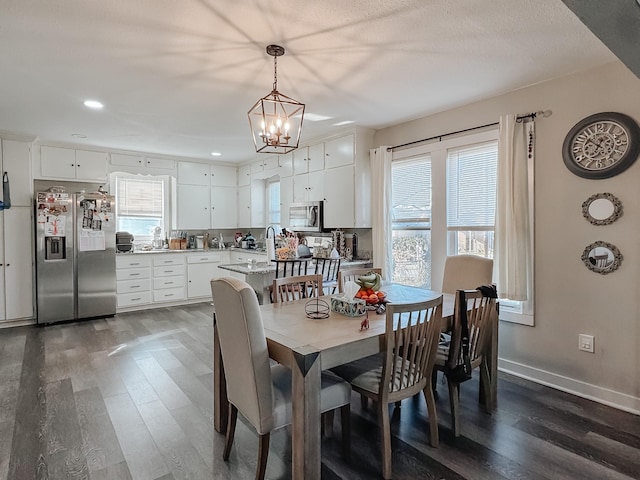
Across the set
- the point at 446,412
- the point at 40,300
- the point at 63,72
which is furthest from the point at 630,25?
the point at 40,300

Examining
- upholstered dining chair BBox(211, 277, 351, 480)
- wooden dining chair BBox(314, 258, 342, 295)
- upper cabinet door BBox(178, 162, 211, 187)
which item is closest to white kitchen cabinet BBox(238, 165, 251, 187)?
upper cabinet door BBox(178, 162, 211, 187)

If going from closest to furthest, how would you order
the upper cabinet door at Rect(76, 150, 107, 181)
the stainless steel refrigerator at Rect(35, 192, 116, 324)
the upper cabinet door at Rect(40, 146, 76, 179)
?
the stainless steel refrigerator at Rect(35, 192, 116, 324)
the upper cabinet door at Rect(40, 146, 76, 179)
the upper cabinet door at Rect(76, 150, 107, 181)

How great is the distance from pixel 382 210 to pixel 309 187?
1224 millimetres

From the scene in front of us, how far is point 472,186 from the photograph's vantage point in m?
3.58

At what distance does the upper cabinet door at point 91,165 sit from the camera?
5.30 meters

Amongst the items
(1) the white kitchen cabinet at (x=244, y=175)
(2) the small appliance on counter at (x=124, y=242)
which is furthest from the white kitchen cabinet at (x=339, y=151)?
(2) the small appliance on counter at (x=124, y=242)

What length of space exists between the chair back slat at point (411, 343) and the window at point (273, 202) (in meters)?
4.47

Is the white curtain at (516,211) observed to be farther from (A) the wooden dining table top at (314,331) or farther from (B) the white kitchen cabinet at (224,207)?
(B) the white kitchen cabinet at (224,207)

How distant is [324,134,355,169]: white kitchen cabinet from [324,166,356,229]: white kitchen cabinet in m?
0.08

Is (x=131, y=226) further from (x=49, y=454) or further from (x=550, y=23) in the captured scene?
(x=550, y=23)

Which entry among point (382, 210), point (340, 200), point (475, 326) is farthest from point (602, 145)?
point (340, 200)

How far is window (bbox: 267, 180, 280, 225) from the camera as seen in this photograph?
6363 millimetres

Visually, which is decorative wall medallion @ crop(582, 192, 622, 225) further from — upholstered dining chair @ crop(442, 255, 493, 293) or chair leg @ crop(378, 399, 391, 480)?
chair leg @ crop(378, 399, 391, 480)

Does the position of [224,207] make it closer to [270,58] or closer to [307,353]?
[270,58]
